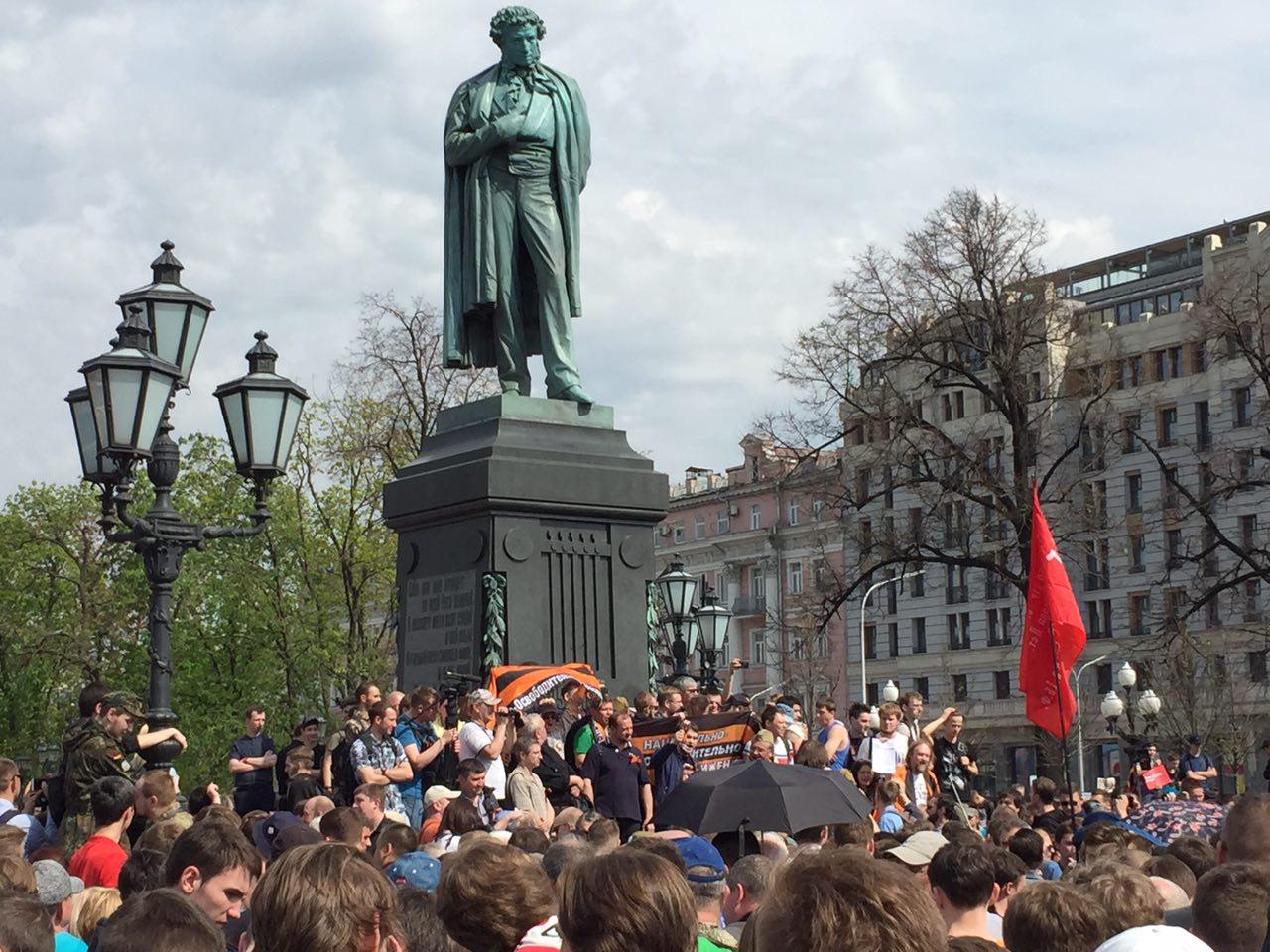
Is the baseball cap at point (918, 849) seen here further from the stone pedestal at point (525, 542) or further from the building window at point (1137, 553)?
the building window at point (1137, 553)

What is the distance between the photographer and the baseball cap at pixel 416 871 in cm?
694

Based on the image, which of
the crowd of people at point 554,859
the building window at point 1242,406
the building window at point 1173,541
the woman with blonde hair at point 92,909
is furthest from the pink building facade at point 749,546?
the woman with blonde hair at point 92,909

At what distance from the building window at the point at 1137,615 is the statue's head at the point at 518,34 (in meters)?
60.2

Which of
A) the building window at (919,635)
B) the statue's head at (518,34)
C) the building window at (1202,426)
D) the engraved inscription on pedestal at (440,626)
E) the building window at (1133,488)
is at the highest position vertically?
the building window at (1202,426)

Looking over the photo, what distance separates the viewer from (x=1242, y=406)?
A: 70.9m

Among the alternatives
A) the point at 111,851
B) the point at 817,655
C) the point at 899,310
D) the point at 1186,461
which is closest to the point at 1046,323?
the point at 899,310

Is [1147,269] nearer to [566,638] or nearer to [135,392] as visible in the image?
[566,638]

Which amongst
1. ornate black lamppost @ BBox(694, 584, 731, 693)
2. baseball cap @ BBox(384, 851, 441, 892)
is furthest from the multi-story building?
baseball cap @ BBox(384, 851, 441, 892)

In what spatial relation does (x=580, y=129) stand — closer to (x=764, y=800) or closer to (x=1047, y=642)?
(x=1047, y=642)

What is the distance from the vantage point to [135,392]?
38.1ft

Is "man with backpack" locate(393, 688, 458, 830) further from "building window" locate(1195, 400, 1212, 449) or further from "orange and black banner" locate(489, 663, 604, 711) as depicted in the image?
"building window" locate(1195, 400, 1212, 449)

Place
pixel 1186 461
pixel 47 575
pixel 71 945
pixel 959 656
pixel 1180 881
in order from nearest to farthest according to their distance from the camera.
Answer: pixel 71 945 < pixel 1180 881 < pixel 47 575 < pixel 1186 461 < pixel 959 656

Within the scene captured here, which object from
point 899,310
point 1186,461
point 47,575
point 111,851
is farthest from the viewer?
point 1186,461

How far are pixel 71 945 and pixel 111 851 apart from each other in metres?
2.89
